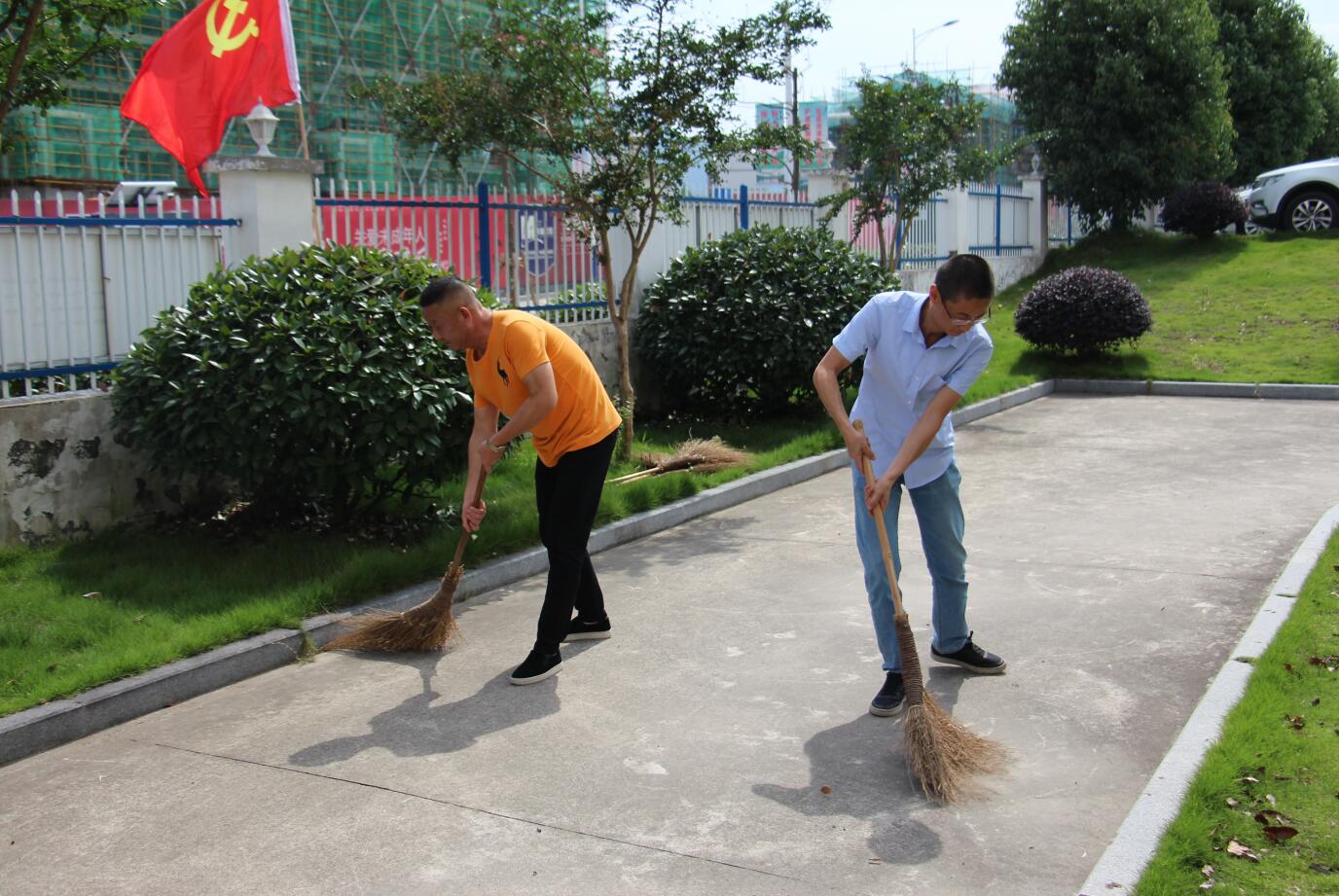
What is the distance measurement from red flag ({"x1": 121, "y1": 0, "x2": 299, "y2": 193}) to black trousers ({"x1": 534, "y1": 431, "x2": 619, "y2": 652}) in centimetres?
460

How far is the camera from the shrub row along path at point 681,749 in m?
3.67

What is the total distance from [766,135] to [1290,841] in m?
7.04

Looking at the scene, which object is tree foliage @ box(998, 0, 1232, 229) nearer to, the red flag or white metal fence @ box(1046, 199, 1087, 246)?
A: white metal fence @ box(1046, 199, 1087, 246)

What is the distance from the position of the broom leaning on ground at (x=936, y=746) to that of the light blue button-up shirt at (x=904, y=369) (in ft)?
1.99

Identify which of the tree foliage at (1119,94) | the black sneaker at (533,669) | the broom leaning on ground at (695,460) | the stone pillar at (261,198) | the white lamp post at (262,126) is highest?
the tree foliage at (1119,94)

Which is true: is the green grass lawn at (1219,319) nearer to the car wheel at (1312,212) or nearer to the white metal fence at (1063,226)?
the car wheel at (1312,212)

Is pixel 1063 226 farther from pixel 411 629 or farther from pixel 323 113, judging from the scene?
pixel 411 629

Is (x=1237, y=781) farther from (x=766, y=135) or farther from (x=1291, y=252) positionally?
(x=1291, y=252)

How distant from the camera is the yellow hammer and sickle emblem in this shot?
8.62 meters

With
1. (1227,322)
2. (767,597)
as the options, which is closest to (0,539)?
(767,597)

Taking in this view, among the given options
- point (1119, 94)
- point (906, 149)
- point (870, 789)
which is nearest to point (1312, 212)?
point (1119, 94)

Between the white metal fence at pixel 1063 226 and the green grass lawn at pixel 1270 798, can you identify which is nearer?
the green grass lawn at pixel 1270 798

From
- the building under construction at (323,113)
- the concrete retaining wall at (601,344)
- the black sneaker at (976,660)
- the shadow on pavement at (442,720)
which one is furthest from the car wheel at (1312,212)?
the shadow on pavement at (442,720)

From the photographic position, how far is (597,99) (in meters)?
8.97
